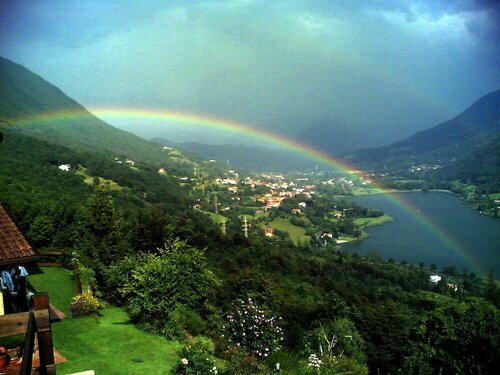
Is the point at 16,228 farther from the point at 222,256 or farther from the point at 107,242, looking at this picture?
the point at 222,256

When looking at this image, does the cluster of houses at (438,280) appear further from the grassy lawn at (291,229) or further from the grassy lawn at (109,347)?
the grassy lawn at (109,347)

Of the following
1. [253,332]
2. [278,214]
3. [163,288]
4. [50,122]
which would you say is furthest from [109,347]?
[50,122]

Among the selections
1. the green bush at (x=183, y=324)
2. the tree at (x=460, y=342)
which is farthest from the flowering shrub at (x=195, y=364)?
the tree at (x=460, y=342)

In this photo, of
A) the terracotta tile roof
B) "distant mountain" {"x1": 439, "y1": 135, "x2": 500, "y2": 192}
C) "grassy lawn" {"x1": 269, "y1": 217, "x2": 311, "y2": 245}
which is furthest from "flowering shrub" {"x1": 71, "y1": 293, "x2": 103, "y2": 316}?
"distant mountain" {"x1": 439, "y1": 135, "x2": 500, "y2": 192}

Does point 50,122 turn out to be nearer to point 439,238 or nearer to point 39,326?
→ point 439,238

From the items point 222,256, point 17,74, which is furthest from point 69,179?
point 17,74

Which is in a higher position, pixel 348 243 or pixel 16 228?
pixel 16 228
